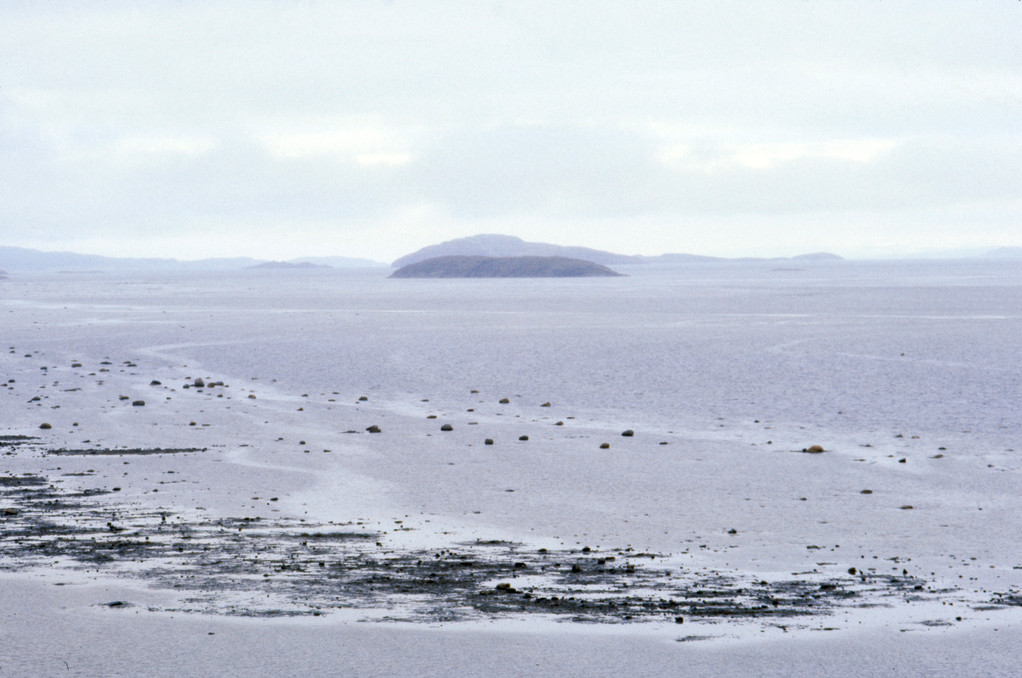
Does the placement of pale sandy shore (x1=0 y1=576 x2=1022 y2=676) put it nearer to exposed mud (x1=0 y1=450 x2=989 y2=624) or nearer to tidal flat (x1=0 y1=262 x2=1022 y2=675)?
tidal flat (x1=0 y1=262 x2=1022 y2=675)

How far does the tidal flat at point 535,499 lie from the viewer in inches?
364

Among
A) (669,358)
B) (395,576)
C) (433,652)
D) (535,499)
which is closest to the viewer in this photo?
(433,652)

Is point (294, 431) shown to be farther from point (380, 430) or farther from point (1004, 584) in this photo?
point (1004, 584)

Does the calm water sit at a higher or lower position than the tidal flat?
higher

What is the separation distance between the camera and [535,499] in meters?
15.2

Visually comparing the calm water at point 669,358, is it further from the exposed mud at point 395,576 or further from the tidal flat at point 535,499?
the exposed mud at point 395,576

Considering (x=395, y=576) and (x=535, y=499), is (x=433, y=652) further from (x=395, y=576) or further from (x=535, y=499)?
(x=535, y=499)

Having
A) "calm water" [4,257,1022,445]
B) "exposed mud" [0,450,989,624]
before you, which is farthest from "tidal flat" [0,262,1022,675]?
"calm water" [4,257,1022,445]

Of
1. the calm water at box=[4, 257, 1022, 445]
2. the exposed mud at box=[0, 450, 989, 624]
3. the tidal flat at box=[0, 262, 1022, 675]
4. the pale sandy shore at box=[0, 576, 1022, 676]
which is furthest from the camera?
the calm water at box=[4, 257, 1022, 445]

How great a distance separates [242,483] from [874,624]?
10.2 m

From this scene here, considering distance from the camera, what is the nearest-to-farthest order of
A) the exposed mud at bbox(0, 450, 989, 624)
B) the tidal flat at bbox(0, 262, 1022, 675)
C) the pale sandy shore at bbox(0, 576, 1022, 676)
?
1. the pale sandy shore at bbox(0, 576, 1022, 676)
2. the tidal flat at bbox(0, 262, 1022, 675)
3. the exposed mud at bbox(0, 450, 989, 624)

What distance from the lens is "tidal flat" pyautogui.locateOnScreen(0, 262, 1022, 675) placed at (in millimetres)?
9258

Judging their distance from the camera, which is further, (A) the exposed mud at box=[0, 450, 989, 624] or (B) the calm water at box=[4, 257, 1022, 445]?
(B) the calm water at box=[4, 257, 1022, 445]

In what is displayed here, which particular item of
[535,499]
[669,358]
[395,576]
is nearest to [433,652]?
[395,576]
